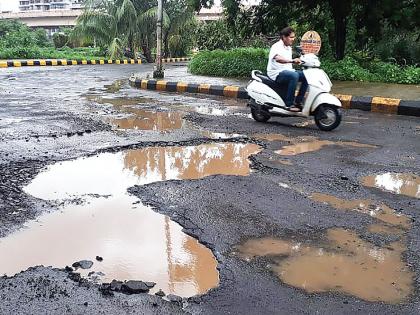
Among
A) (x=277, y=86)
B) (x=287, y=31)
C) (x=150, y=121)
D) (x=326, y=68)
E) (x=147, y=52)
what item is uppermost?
(x=147, y=52)

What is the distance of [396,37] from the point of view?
14211mm

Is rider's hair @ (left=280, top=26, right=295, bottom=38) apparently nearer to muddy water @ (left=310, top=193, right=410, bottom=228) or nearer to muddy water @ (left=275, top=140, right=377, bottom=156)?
muddy water @ (left=275, top=140, right=377, bottom=156)

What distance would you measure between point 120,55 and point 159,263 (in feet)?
78.3

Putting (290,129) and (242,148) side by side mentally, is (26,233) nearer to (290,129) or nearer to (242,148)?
(242,148)

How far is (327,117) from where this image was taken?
6.63 metres

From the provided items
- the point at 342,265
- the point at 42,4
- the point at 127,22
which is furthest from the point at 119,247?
the point at 42,4

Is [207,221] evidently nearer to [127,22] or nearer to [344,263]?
[344,263]

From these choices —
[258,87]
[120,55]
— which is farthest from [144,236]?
[120,55]

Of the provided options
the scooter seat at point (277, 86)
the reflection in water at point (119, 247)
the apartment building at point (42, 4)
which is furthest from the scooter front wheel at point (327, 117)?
the apartment building at point (42, 4)

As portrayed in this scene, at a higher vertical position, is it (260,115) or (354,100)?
(354,100)

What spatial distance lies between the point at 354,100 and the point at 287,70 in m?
2.78

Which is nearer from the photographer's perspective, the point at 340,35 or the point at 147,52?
the point at 340,35

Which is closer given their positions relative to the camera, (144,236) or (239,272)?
(239,272)

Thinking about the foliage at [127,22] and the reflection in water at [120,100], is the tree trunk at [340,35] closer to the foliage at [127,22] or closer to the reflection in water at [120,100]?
the reflection in water at [120,100]
